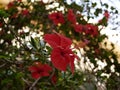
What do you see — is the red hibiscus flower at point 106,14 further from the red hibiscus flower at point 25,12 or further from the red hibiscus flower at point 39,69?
the red hibiscus flower at point 39,69

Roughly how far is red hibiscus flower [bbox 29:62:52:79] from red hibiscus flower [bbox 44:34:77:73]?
0.48m

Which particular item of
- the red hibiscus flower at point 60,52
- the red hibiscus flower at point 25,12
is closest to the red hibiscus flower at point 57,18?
the red hibiscus flower at point 25,12

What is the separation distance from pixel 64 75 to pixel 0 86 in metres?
0.66

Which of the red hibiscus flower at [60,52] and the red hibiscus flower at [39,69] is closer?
the red hibiscus flower at [60,52]

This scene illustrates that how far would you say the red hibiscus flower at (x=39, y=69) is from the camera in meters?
1.99

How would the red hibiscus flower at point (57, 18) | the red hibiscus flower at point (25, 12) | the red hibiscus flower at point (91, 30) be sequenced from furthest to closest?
1. the red hibiscus flower at point (25, 12)
2. the red hibiscus flower at point (91, 30)
3. the red hibiscus flower at point (57, 18)

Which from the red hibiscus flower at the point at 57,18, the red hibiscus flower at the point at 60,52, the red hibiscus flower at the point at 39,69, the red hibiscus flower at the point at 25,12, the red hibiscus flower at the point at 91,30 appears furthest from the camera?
the red hibiscus flower at the point at 25,12

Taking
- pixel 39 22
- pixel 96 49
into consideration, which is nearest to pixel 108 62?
pixel 96 49

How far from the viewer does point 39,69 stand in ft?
6.64

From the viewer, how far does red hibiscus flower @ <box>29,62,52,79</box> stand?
1.99 metres

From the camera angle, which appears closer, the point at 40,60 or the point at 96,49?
the point at 40,60

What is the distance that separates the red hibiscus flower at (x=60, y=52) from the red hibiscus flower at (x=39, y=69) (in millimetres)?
483

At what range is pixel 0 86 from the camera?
9.04 feet

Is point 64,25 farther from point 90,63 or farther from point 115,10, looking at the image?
point 115,10
